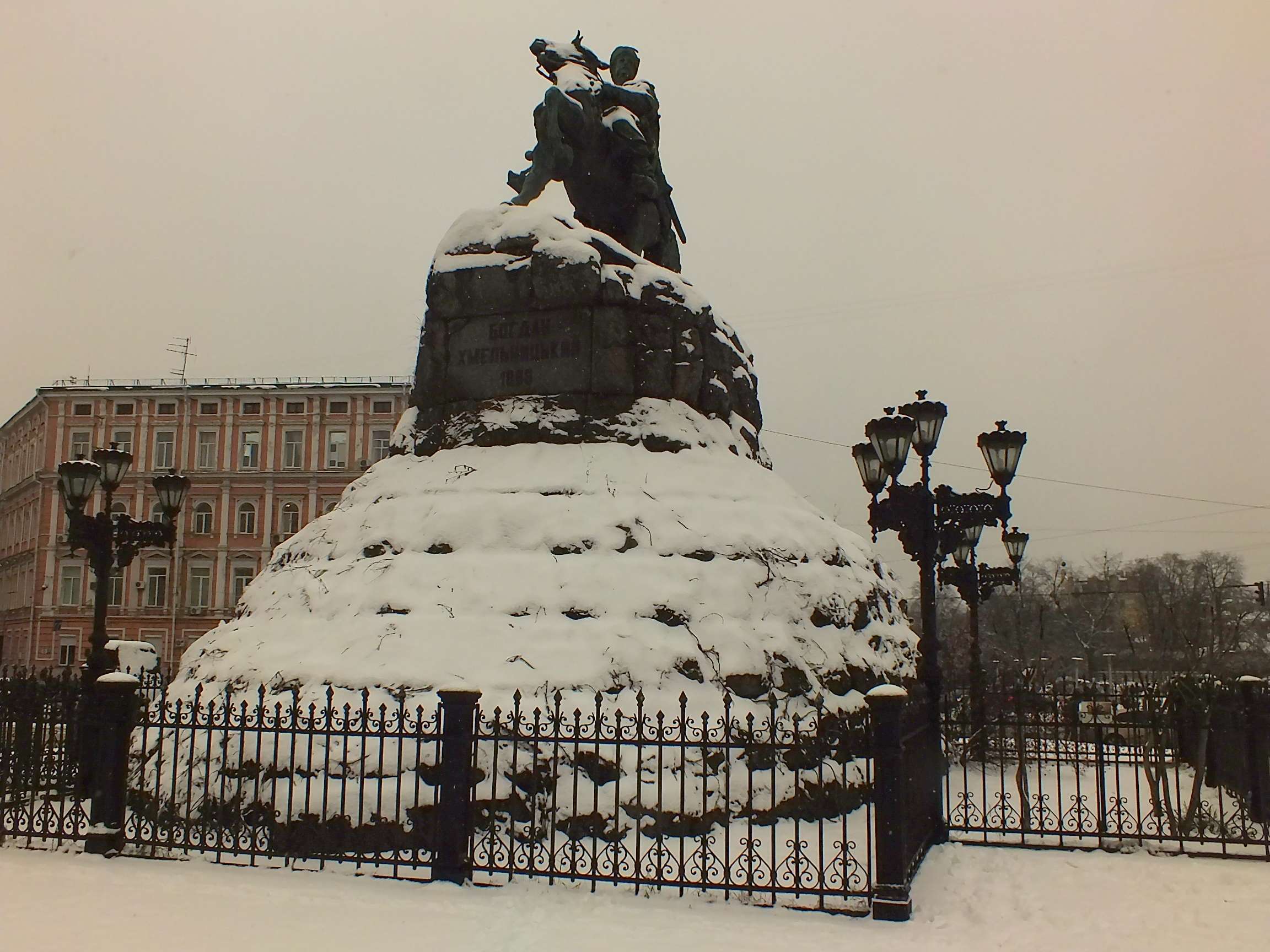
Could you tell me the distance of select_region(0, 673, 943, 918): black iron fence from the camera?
7.65 metres

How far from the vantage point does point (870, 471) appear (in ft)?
45.1

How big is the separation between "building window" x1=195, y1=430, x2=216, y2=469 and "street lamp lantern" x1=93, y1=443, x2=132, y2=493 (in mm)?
40407

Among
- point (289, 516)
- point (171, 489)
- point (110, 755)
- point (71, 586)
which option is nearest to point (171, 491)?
point (171, 489)

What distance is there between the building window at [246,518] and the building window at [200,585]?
230cm

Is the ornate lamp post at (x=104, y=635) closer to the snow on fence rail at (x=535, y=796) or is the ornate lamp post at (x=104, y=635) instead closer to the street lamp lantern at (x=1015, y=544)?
the snow on fence rail at (x=535, y=796)

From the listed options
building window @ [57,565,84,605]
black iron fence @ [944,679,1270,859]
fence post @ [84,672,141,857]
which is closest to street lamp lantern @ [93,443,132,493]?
fence post @ [84,672,141,857]

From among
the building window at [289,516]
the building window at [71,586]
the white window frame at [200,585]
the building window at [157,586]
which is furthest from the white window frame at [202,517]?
the building window at [71,586]

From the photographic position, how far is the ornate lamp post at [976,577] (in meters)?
18.0

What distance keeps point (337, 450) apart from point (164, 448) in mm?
9003

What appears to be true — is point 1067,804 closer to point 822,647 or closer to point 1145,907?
point 822,647

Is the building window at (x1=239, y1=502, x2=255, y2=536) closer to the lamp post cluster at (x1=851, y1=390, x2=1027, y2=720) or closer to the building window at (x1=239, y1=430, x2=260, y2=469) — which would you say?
the building window at (x1=239, y1=430, x2=260, y2=469)

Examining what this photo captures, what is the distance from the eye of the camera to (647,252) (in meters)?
16.9

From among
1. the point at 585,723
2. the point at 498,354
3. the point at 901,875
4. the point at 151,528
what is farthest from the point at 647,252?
the point at 901,875

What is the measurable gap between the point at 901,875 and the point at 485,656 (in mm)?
4339
